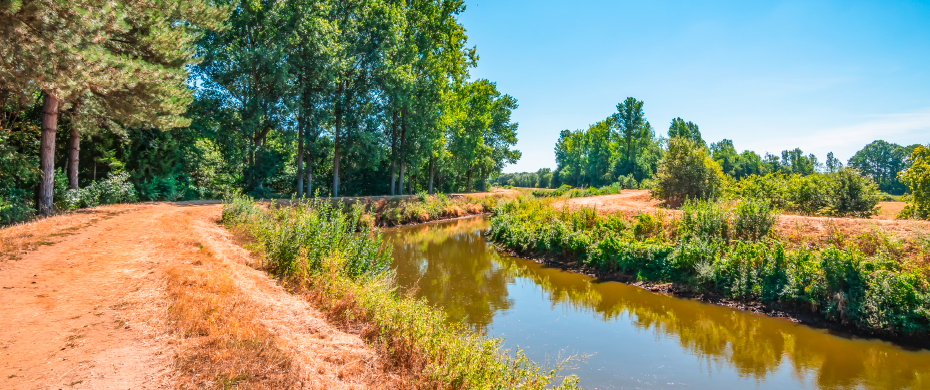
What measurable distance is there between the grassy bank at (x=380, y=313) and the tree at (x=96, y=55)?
223 inches

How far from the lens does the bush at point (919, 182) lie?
12492 millimetres

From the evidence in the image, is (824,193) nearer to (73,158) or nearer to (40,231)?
(40,231)

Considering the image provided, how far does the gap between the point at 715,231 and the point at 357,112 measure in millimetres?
20363

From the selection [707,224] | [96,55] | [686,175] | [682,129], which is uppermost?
[682,129]

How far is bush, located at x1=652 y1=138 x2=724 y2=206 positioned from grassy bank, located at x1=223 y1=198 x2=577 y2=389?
16952 millimetres

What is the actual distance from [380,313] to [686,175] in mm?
19206

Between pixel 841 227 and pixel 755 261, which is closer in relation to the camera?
pixel 755 261

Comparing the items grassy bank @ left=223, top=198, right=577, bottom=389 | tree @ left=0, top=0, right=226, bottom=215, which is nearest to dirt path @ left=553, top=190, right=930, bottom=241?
grassy bank @ left=223, top=198, right=577, bottom=389

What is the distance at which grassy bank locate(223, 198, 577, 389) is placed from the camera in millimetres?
4965

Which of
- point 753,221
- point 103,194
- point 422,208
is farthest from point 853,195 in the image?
point 103,194

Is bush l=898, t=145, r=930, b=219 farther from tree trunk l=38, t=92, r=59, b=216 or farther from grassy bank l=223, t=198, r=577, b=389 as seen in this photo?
tree trunk l=38, t=92, r=59, b=216

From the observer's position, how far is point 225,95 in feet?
71.5

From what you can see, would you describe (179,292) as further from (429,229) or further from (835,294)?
(429,229)

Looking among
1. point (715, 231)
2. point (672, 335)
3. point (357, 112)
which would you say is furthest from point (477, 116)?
point (672, 335)
